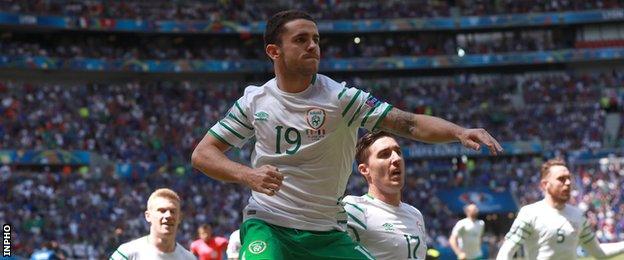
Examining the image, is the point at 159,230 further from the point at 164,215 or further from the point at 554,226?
the point at 554,226

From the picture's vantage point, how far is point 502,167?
49062 millimetres

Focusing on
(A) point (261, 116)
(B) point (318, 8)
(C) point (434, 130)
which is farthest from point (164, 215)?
(B) point (318, 8)

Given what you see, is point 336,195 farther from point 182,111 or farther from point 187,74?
point 187,74

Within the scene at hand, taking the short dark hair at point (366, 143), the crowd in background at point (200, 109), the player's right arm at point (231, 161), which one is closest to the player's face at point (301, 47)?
the player's right arm at point (231, 161)

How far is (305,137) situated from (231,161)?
0.49 metres

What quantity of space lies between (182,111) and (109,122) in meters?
5.05

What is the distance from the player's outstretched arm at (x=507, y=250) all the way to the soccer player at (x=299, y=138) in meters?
3.61

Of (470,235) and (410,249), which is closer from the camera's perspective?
(410,249)

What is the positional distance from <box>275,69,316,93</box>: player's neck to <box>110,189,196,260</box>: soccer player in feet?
10.4

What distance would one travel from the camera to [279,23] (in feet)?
19.3

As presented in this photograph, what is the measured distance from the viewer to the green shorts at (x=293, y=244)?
18.7 feet

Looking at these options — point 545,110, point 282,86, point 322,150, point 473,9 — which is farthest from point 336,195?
point 473,9

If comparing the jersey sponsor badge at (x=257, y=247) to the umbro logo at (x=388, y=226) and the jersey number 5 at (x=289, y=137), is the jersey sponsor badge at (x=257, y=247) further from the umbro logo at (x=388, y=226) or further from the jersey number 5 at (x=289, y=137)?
the umbro logo at (x=388, y=226)

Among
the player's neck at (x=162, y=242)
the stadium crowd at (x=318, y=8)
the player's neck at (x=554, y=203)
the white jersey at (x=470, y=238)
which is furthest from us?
the stadium crowd at (x=318, y=8)
